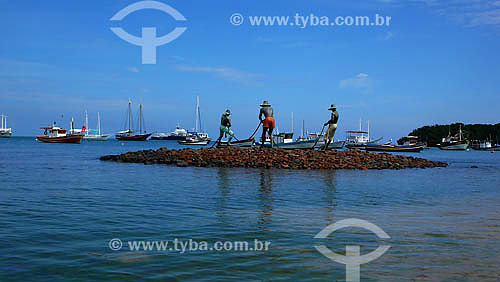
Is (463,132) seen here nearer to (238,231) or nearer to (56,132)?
(56,132)

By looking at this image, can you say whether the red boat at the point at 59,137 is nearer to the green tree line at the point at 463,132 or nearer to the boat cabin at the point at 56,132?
the boat cabin at the point at 56,132

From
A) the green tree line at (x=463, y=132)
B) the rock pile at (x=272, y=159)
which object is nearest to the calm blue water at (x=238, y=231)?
the rock pile at (x=272, y=159)

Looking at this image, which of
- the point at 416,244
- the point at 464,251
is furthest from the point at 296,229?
the point at 464,251

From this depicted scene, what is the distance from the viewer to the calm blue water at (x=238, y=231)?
5.22m

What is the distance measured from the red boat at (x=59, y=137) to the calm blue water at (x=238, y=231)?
Answer: 8209 centimetres

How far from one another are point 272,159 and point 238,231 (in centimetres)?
1824

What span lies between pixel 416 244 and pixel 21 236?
20.7ft

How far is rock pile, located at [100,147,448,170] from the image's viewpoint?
983 inches

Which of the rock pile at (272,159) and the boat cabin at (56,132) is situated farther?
the boat cabin at (56,132)

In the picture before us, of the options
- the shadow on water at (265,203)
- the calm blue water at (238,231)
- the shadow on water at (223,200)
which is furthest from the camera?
the shadow on water at (223,200)

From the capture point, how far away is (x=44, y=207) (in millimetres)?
9852

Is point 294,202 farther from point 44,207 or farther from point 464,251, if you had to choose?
point 44,207

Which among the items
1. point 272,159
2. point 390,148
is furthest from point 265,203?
point 390,148

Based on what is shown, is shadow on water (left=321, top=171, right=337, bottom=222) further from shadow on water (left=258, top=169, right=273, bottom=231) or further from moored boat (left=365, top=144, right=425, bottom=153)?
moored boat (left=365, top=144, right=425, bottom=153)
